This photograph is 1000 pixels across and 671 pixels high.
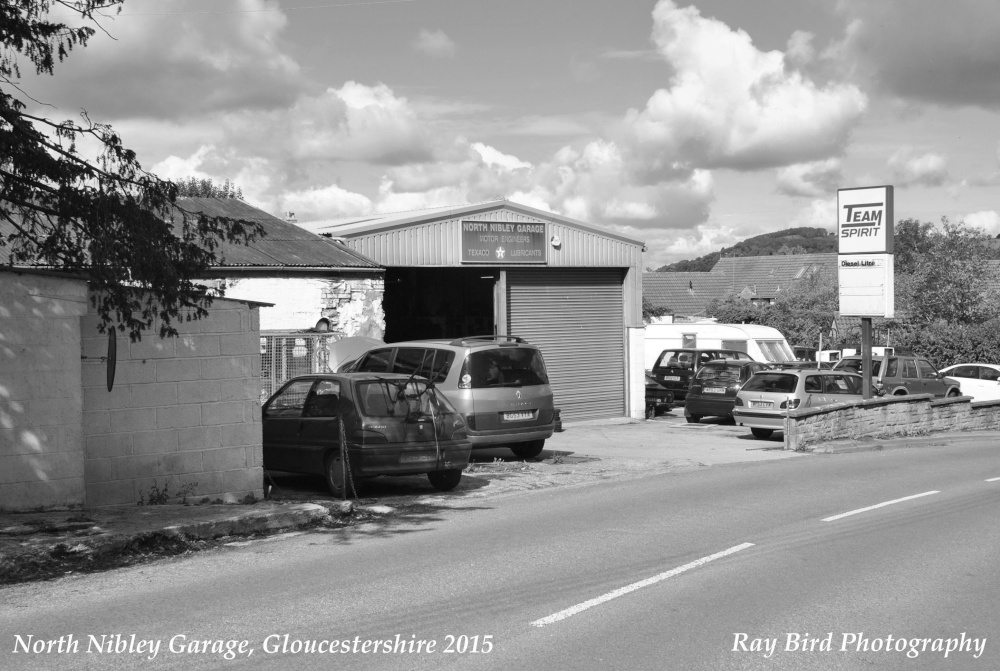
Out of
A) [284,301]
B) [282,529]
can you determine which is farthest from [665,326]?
[282,529]

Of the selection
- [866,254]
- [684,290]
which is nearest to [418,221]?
[866,254]

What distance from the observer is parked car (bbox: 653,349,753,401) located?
93.7 ft

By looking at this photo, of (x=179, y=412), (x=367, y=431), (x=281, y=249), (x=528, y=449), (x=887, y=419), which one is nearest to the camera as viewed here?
(x=179, y=412)

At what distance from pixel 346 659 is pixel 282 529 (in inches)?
189

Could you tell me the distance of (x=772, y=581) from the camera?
796 centimetres

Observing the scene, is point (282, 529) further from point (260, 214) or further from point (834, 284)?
point (834, 284)

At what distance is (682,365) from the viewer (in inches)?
1153

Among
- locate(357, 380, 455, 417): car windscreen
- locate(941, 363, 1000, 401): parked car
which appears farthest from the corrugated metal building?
locate(941, 363, 1000, 401): parked car

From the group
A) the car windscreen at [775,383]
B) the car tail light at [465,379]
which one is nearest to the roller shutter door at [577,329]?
the car windscreen at [775,383]

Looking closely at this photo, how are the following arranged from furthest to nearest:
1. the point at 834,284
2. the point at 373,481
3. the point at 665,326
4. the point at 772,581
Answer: the point at 834,284, the point at 665,326, the point at 373,481, the point at 772,581

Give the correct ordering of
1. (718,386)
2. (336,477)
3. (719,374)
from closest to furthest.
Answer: (336,477)
(718,386)
(719,374)

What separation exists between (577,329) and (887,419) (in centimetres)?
749

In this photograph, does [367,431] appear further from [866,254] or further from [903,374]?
[903,374]

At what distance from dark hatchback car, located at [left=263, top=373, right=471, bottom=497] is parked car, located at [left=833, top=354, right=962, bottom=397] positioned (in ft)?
64.3
